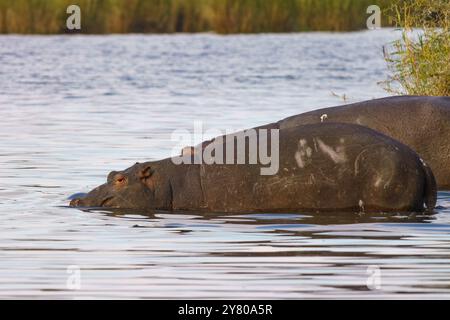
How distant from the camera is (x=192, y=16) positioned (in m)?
41.0

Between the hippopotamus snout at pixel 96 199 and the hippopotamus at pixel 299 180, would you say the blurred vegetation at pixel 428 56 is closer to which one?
the hippopotamus at pixel 299 180

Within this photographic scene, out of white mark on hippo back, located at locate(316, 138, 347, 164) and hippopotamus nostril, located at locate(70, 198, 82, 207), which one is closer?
white mark on hippo back, located at locate(316, 138, 347, 164)

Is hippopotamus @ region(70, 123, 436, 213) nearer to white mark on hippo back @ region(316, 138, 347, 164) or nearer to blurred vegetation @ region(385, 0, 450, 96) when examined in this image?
white mark on hippo back @ region(316, 138, 347, 164)

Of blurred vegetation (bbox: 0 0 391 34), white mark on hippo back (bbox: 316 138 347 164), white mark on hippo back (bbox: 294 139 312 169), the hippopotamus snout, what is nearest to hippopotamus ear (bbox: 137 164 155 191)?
the hippopotamus snout

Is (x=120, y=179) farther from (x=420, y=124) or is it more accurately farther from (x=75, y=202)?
(x=420, y=124)

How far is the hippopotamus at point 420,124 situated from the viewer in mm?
13602

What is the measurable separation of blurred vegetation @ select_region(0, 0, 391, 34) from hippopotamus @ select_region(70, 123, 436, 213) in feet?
84.5

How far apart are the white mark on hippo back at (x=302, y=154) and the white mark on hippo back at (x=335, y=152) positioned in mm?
122

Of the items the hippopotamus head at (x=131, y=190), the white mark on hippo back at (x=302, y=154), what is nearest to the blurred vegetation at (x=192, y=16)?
the hippopotamus head at (x=131, y=190)

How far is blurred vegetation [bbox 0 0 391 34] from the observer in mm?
37812

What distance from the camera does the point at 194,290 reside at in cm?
862
